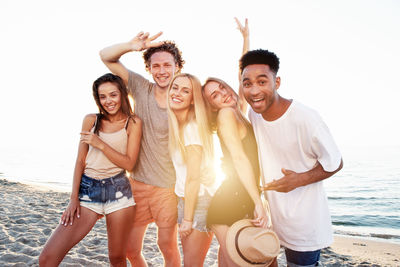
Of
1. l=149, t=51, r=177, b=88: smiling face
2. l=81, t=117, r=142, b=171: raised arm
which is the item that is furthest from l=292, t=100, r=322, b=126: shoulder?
l=81, t=117, r=142, b=171: raised arm

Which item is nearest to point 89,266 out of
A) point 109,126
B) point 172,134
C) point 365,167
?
point 109,126

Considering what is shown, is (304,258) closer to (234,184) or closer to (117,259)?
(234,184)

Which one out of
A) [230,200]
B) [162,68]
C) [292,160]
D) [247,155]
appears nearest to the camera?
[230,200]

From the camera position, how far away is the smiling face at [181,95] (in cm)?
299

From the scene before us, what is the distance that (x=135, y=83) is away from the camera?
3.59 meters

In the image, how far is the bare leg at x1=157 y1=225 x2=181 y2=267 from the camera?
328 cm

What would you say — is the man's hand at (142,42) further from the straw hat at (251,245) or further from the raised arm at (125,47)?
the straw hat at (251,245)

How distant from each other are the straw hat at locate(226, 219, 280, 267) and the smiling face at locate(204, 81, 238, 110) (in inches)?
54.0

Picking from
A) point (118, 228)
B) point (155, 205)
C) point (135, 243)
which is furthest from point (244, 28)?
point (135, 243)

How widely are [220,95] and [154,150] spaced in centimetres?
106

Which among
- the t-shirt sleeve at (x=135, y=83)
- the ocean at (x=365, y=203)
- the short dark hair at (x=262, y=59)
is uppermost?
the short dark hair at (x=262, y=59)

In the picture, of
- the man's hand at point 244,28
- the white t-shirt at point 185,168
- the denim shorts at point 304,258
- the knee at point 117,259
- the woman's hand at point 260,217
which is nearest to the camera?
the woman's hand at point 260,217

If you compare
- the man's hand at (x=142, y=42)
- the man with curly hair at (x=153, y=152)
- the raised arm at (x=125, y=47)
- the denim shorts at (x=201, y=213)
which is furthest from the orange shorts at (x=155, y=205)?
the man's hand at (x=142, y=42)

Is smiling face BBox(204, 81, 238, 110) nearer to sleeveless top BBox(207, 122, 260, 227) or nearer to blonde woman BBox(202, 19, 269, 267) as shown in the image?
blonde woman BBox(202, 19, 269, 267)
